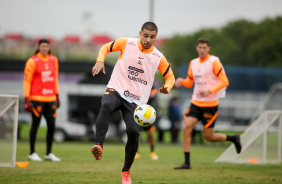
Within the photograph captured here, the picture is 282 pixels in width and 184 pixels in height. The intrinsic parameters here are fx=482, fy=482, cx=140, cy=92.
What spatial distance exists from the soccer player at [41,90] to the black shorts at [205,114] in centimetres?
339

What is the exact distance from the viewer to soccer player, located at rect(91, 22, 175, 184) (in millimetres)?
7730

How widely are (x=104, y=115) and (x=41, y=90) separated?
4568 millimetres

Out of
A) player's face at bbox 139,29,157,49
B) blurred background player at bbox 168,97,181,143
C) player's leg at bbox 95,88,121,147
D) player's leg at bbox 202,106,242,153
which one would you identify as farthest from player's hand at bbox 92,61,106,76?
blurred background player at bbox 168,97,181,143

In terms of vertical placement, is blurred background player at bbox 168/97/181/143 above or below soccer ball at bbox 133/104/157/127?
below

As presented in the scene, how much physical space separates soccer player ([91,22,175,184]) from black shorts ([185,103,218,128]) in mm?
2681

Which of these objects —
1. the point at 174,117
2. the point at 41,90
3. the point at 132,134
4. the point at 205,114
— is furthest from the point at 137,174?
the point at 174,117

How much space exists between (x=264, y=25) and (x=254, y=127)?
64.5 metres

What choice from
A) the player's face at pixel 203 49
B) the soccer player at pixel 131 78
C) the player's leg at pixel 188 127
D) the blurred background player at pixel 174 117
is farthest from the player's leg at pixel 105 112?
the blurred background player at pixel 174 117

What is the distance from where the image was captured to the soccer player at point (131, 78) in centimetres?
773

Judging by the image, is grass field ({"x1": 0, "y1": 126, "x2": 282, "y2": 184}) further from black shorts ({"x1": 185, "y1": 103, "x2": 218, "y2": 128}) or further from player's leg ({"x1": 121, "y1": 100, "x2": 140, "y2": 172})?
black shorts ({"x1": 185, "y1": 103, "x2": 218, "y2": 128})

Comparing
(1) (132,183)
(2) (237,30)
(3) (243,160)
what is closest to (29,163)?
(1) (132,183)

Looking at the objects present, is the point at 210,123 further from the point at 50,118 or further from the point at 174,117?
the point at 174,117

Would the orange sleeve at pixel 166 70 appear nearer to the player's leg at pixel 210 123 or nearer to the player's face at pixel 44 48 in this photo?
the player's leg at pixel 210 123

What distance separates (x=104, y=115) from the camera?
7.53 meters
